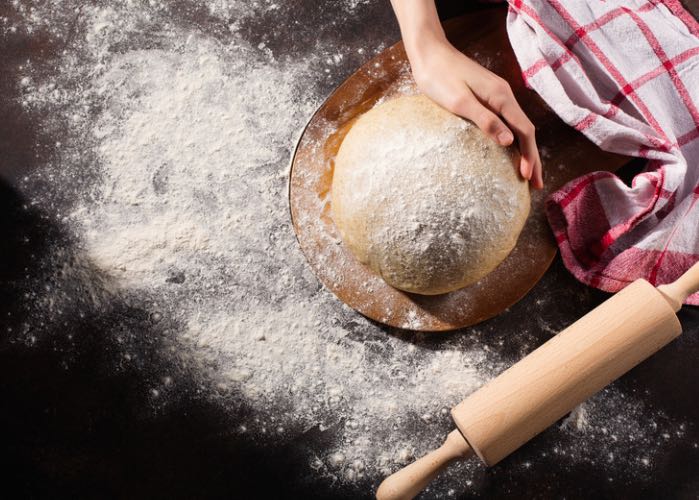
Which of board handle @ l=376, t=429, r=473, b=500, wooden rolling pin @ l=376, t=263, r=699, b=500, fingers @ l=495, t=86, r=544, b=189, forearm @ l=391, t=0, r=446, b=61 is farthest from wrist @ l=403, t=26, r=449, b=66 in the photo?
board handle @ l=376, t=429, r=473, b=500

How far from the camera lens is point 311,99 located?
37.2 inches

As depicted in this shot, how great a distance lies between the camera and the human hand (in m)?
0.77

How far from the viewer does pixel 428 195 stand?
743 millimetres

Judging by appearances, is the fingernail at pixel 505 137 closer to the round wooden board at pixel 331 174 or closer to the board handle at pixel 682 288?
the round wooden board at pixel 331 174

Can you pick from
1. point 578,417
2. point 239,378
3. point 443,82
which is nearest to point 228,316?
point 239,378

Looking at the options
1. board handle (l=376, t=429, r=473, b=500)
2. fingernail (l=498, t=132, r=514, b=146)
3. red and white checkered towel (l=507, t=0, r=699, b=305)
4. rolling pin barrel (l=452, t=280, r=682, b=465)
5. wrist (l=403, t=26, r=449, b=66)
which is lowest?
board handle (l=376, t=429, r=473, b=500)

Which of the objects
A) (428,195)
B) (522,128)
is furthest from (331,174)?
(522,128)

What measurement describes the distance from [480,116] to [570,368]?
369 millimetres

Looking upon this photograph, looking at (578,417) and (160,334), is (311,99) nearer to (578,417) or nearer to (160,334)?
(160,334)

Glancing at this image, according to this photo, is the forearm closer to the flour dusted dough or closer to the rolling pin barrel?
the flour dusted dough

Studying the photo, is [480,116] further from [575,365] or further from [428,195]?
[575,365]

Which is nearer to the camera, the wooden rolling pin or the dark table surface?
the wooden rolling pin

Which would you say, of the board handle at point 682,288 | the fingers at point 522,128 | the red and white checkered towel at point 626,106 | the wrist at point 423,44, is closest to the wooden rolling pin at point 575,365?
the board handle at point 682,288

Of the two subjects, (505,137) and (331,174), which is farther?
(331,174)
